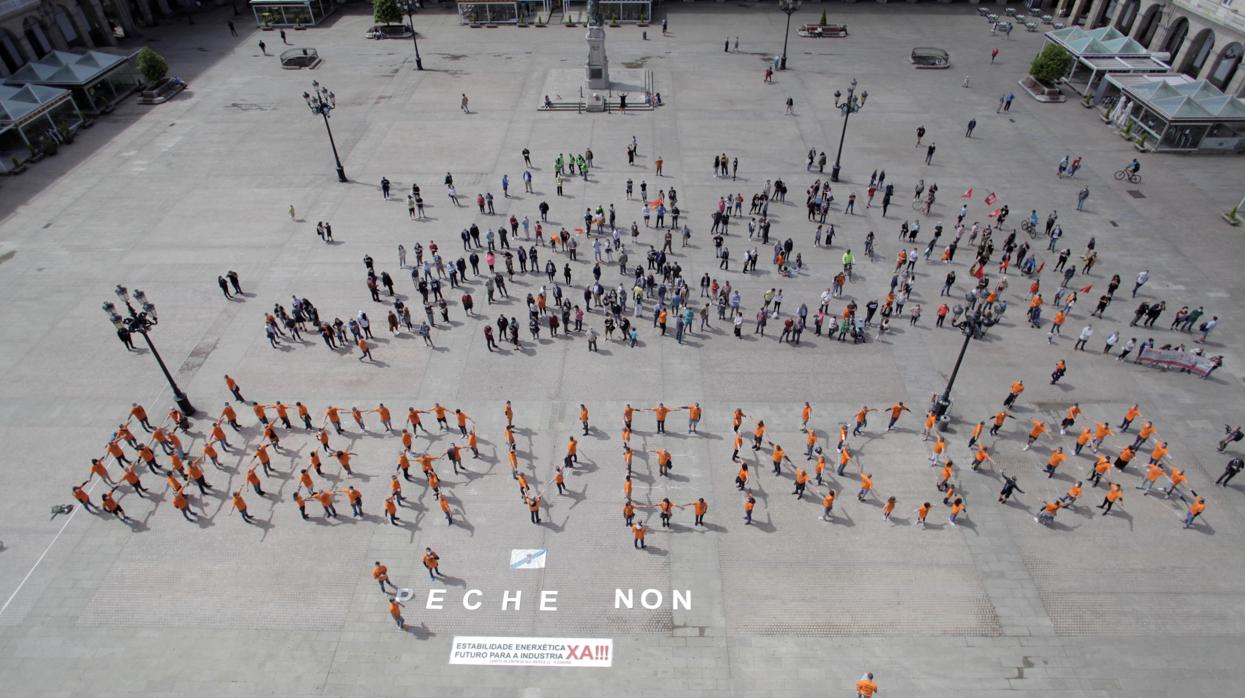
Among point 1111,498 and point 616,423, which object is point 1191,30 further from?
point 616,423

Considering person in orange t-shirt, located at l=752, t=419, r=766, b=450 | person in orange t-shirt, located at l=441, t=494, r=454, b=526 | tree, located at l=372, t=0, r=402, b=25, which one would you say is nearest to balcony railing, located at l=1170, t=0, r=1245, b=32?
person in orange t-shirt, located at l=752, t=419, r=766, b=450

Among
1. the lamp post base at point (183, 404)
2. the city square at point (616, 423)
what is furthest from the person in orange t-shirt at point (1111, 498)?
the lamp post base at point (183, 404)

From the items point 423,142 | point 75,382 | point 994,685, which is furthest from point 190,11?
point 994,685

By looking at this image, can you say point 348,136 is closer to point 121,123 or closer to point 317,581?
point 121,123

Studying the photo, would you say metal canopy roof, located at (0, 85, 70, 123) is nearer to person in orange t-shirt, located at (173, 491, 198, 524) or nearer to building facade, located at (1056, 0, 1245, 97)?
person in orange t-shirt, located at (173, 491, 198, 524)

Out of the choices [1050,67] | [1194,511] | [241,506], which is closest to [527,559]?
[241,506]
